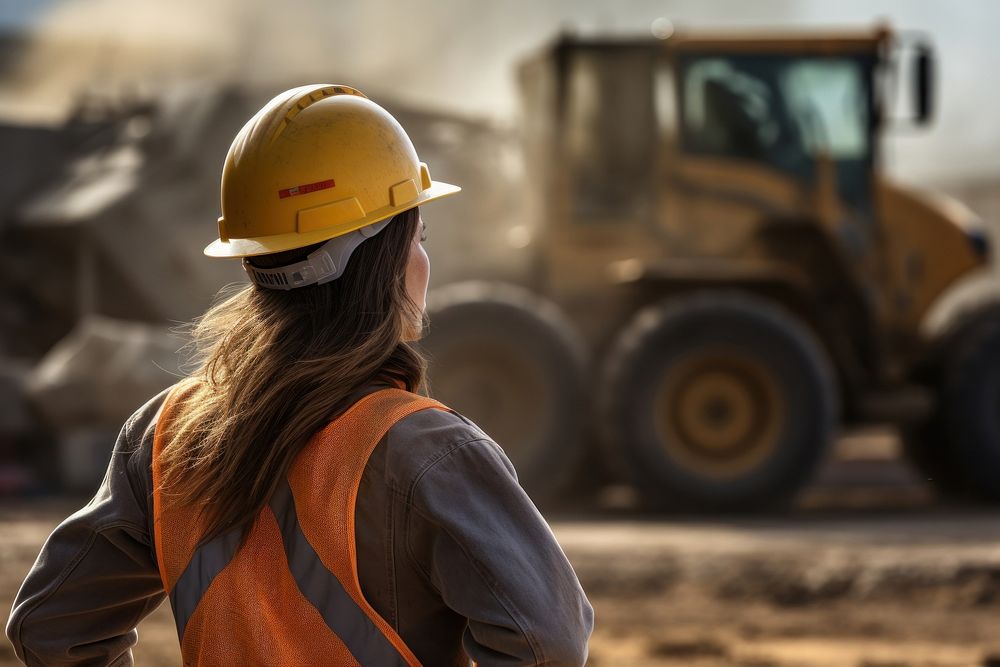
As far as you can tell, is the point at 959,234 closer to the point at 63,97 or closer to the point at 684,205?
the point at 684,205

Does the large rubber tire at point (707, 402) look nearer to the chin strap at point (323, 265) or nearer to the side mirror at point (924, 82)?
the side mirror at point (924, 82)

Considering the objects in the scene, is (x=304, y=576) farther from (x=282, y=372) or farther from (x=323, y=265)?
(x=323, y=265)

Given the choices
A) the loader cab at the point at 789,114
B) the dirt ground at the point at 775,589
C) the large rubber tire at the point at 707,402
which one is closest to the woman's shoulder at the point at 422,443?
the dirt ground at the point at 775,589

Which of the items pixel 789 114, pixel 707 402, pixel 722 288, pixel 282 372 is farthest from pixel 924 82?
pixel 282 372

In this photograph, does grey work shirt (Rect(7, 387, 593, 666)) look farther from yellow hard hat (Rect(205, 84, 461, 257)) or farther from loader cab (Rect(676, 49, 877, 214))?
loader cab (Rect(676, 49, 877, 214))

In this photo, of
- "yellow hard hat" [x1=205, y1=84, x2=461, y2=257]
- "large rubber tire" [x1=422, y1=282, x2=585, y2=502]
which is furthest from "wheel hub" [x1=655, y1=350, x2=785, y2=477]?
"yellow hard hat" [x1=205, y1=84, x2=461, y2=257]

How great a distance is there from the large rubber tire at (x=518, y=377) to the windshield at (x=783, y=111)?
5.30 feet

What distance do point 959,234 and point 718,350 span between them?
2148mm

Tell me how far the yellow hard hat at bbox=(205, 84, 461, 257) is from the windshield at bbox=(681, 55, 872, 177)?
7.56 metres

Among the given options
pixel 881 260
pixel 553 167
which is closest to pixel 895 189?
pixel 881 260

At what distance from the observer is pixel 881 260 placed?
30.7 ft

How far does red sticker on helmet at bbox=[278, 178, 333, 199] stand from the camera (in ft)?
5.32

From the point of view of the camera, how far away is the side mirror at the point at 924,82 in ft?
28.9

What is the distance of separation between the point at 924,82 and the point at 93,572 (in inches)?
318
